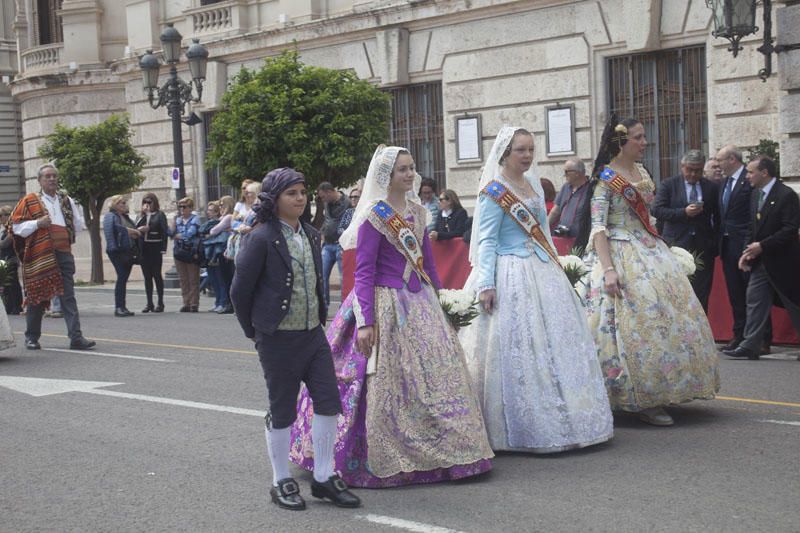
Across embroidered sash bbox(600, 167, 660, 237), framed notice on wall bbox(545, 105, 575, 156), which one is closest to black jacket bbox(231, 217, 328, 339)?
embroidered sash bbox(600, 167, 660, 237)

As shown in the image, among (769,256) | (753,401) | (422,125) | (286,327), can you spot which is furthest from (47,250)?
(422,125)

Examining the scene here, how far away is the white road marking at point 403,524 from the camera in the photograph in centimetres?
545

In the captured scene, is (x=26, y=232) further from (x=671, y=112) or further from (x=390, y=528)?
(x=671, y=112)

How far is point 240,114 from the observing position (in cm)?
2067

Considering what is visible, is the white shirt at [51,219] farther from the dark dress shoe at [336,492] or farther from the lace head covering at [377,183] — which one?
the dark dress shoe at [336,492]

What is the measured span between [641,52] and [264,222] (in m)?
15.0

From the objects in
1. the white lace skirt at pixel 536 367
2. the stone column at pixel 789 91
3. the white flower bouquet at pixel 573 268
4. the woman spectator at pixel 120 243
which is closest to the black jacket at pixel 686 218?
the stone column at pixel 789 91

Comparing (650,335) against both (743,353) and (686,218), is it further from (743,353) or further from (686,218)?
(686,218)

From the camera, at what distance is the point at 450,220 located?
599 inches

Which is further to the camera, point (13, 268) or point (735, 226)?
point (13, 268)

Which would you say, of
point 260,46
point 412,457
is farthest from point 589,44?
point 412,457

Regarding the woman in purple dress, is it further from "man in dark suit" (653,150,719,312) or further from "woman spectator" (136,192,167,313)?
"woman spectator" (136,192,167,313)

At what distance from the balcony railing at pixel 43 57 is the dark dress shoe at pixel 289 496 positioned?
99.6 ft

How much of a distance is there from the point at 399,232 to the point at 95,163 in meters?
20.7
